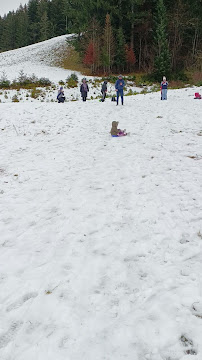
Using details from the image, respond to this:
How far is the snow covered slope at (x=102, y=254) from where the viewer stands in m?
2.26

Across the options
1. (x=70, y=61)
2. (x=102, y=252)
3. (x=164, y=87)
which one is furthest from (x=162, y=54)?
(x=102, y=252)

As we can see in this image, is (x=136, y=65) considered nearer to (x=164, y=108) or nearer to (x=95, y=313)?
(x=164, y=108)

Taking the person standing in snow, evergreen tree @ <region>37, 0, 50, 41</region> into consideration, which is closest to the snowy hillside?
the person standing in snow

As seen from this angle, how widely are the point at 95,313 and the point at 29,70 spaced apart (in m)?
39.5

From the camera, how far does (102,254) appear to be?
11.2 ft

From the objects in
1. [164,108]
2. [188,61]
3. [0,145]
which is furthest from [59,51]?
[0,145]

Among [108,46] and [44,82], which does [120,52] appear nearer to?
[108,46]

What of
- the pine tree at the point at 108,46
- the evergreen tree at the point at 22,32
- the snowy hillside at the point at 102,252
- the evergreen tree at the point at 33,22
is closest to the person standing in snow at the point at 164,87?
the snowy hillside at the point at 102,252

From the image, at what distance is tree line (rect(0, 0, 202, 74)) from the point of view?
36625mm

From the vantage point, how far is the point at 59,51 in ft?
161

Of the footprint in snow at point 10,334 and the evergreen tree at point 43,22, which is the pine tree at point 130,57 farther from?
the footprint in snow at point 10,334

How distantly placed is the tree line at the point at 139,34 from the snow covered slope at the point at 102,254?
32.9 m

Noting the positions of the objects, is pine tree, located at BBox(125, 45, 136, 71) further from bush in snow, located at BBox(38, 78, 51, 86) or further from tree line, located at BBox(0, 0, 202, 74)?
bush in snow, located at BBox(38, 78, 51, 86)

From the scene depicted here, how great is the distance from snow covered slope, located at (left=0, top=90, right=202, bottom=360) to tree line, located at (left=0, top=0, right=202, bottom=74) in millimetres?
32922
